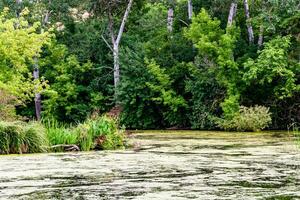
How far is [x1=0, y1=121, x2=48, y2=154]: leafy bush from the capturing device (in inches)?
567

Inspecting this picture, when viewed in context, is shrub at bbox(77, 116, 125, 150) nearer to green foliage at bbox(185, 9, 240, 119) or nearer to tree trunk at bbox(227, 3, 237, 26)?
green foliage at bbox(185, 9, 240, 119)

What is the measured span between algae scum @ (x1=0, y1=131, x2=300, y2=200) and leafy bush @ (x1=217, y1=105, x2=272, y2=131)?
1099 cm

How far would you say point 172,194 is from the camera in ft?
26.4

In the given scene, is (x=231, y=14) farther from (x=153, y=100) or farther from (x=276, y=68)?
(x=153, y=100)

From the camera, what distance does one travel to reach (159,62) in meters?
31.5

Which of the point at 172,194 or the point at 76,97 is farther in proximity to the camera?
the point at 76,97

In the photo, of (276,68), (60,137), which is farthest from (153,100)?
(60,137)

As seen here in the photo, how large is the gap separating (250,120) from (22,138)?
13.0 m

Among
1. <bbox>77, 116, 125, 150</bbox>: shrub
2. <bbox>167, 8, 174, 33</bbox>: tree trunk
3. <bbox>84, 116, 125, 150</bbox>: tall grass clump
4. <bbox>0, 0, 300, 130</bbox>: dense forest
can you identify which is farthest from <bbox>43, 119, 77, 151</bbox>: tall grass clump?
<bbox>167, 8, 174, 33</bbox>: tree trunk

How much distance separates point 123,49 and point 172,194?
988 inches

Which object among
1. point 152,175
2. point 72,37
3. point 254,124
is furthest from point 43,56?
point 152,175

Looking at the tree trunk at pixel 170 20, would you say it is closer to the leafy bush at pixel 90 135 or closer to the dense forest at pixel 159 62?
the dense forest at pixel 159 62

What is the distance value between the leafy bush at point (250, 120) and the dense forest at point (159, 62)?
0.04 m

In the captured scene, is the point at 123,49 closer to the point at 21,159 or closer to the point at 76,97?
the point at 76,97
